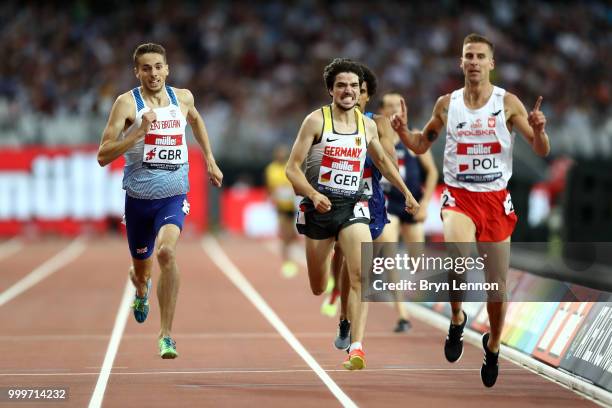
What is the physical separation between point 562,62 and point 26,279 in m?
18.0

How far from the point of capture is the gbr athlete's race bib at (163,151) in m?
9.71

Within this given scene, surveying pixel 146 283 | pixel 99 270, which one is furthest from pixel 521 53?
pixel 146 283

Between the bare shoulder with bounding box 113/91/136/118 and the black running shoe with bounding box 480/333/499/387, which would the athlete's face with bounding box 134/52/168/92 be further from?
the black running shoe with bounding box 480/333/499/387

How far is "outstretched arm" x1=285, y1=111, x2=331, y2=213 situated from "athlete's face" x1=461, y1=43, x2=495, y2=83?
3.85 feet

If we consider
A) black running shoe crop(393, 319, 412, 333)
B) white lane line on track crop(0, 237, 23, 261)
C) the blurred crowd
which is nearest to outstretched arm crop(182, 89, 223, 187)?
black running shoe crop(393, 319, 412, 333)

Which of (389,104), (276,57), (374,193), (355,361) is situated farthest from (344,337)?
(276,57)

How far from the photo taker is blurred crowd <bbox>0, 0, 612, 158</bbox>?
30.0m

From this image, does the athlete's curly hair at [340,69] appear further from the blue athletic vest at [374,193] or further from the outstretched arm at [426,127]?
the blue athletic vest at [374,193]

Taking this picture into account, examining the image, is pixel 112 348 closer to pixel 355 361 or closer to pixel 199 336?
pixel 199 336

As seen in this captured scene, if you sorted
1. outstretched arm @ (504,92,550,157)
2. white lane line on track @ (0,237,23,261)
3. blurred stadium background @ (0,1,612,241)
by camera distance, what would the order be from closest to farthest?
outstretched arm @ (504,92,550,157)
white lane line on track @ (0,237,23,261)
blurred stadium background @ (0,1,612,241)

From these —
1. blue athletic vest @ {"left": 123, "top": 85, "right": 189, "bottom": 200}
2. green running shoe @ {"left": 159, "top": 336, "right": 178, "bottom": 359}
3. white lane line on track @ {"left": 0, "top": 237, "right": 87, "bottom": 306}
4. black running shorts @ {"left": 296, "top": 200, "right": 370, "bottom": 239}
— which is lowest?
white lane line on track @ {"left": 0, "top": 237, "right": 87, "bottom": 306}

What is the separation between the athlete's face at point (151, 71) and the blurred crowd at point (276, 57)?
19011 mm

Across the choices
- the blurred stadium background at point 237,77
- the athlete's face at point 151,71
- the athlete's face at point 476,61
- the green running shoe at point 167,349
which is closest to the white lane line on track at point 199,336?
the green running shoe at point 167,349

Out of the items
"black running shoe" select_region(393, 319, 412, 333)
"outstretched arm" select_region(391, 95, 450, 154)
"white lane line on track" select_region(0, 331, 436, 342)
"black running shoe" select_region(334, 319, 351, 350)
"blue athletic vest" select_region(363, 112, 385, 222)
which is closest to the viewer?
"outstretched arm" select_region(391, 95, 450, 154)
